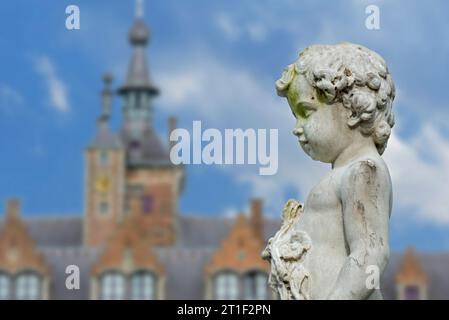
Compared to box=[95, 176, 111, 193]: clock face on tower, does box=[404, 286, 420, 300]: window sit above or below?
below

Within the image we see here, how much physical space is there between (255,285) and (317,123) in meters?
89.0

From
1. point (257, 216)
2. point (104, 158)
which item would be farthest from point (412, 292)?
point (104, 158)

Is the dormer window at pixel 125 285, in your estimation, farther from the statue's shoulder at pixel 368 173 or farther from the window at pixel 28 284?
the statue's shoulder at pixel 368 173

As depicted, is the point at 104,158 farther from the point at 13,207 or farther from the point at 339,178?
the point at 339,178

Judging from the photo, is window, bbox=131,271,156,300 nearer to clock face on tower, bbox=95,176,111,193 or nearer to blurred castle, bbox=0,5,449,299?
blurred castle, bbox=0,5,449,299

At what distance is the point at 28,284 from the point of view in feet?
326

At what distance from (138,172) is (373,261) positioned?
374ft

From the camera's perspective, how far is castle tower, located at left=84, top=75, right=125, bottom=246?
113m

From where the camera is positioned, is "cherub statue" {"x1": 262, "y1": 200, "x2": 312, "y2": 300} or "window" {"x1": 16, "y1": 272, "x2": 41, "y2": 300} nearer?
"cherub statue" {"x1": 262, "y1": 200, "x2": 312, "y2": 300}

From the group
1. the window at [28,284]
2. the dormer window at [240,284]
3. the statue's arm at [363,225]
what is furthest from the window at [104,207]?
the statue's arm at [363,225]

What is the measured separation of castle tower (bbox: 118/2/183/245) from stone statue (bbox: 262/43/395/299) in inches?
4214

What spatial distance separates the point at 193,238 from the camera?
12344 centimetres

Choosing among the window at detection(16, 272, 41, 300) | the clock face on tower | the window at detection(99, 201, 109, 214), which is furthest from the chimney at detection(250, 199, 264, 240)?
the window at detection(16, 272, 41, 300)
